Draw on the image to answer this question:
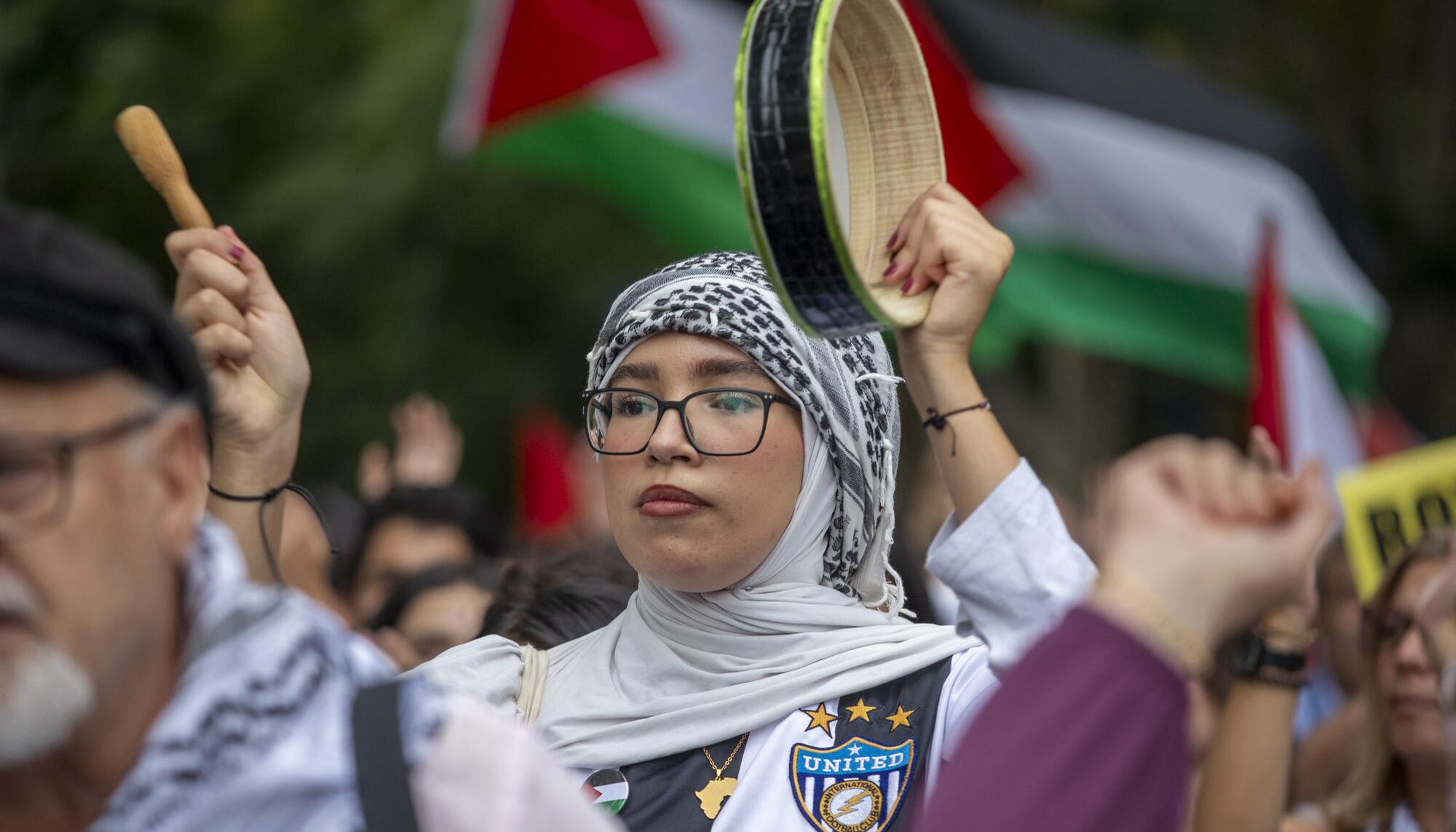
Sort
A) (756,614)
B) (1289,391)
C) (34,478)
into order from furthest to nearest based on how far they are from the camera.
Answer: (1289,391)
(756,614)
(34,478)

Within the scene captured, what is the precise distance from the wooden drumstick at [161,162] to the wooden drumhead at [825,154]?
2.91ft

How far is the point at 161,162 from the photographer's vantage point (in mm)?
2549

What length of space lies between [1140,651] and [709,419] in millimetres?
1315

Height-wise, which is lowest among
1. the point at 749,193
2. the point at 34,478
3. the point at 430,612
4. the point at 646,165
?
the point at 430,612

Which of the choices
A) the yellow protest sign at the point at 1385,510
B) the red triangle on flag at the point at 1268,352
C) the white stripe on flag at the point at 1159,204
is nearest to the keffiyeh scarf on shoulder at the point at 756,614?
the yellow protest sign at the point at 1385,510

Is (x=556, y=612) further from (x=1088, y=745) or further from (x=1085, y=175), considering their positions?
(x=1085, y=175)

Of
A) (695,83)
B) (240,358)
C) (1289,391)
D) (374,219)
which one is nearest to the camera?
(240,358)

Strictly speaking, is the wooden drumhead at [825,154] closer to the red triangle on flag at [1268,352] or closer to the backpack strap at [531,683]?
the backpack strap at [531,683]

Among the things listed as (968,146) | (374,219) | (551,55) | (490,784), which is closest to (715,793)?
(490,784)

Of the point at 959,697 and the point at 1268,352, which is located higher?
the point at 959,697

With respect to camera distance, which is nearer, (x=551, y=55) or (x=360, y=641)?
(x=360, y=641)

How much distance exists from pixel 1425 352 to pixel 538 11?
9623 millimetres

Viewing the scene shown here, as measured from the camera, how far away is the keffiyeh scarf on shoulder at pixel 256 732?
1632 mm

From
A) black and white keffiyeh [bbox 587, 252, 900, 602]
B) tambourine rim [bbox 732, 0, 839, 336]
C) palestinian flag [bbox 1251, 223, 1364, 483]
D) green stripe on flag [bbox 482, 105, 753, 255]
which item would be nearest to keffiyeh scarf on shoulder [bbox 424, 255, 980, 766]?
black and white keffiyeh [bbox 587, 252, 900, 602]
